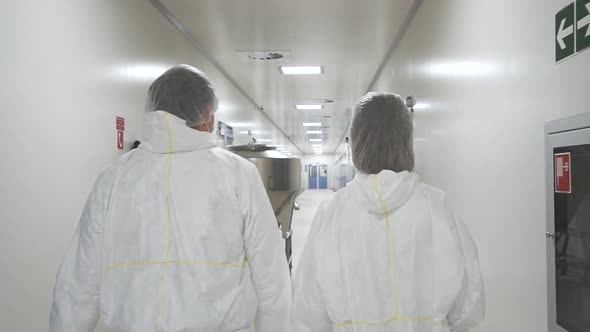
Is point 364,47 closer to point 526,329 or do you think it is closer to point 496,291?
point 496,291

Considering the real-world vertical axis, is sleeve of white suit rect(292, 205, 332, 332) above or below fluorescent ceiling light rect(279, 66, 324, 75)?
below

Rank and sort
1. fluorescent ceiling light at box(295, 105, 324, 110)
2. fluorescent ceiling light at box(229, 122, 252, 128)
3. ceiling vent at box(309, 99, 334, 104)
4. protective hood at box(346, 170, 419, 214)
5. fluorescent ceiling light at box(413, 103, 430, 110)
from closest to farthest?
protective hood at box(346, 170, 419, 214), fluorescent ceiling light at box(413, 103, 430, 110), fluorescent ceiling light at box(229, 122, 252, 128), ceiling vent at box(309, 99, 334, 104), fluorescent ceiling light at box(295, 105, 324, 110)

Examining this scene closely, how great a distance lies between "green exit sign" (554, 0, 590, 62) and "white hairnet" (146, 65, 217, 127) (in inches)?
50.2

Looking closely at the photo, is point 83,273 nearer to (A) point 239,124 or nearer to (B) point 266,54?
(B) point 266,54

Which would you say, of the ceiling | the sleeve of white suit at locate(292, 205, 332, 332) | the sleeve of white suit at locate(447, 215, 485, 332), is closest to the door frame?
the sleeve of white suit at locate(447, 215, 485, 332)

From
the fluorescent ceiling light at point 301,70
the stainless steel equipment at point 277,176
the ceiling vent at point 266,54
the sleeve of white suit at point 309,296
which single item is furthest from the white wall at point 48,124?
the fluorescent ceiling light at point 301,70

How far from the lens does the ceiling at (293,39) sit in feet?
11.7

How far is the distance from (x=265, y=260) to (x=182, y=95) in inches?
26.3

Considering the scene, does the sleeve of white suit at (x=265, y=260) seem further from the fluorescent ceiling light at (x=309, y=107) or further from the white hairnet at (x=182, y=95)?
the fluorescent ceiling light at (x=309, y=107)

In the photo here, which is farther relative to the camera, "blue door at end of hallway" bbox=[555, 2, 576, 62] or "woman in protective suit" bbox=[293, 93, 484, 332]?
"blue door at end of hallway" bbox=[555, 2, 576, 62]

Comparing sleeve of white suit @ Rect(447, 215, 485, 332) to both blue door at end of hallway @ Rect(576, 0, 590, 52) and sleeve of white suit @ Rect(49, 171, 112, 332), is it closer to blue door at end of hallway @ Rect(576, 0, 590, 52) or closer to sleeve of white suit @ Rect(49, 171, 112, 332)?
blue door at end of hallway @ Rect(576, 0, 590, 52)

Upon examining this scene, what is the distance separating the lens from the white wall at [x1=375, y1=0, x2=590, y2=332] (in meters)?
1.54

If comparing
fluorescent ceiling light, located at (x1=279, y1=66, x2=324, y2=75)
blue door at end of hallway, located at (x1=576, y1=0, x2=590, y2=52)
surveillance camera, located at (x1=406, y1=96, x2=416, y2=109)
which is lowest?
blue door at end of hallway, located at (x1=576, y1=0, x2=590, y2=52)

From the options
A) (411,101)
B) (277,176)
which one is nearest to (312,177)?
(411,101)
